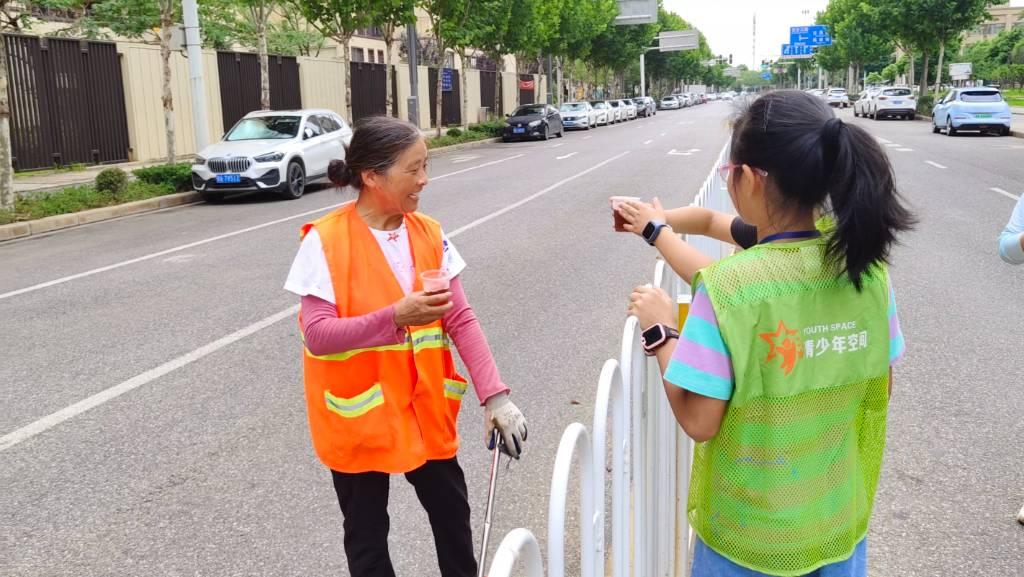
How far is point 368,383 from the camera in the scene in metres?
2.44

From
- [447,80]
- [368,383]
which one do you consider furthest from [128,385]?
[447,80]

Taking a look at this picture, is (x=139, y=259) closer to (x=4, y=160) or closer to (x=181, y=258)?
(x=181, y=258)

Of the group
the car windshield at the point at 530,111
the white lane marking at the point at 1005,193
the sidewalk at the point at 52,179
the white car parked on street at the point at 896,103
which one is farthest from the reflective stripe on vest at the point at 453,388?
the white car parked on street at the point at 896,103

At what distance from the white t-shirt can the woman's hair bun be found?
0.62 feet

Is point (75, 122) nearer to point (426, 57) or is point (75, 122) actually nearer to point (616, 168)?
point (616, 168)

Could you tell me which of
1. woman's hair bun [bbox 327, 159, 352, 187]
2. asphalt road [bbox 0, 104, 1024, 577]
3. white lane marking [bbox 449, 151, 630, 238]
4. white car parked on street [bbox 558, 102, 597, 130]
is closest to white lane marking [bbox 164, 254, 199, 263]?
asphalt road [bbox 0, 104, 1024, 577]

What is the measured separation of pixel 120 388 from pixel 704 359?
463 centimetres

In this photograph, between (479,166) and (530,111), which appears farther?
(530,111)

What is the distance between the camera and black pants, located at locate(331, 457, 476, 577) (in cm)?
256

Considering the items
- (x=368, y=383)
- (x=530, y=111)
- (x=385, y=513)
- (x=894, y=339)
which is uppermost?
(x=894, y=339)

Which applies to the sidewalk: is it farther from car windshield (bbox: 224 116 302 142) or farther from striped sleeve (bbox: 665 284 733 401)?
striped sleeve (bbox: 665 284 733 401)

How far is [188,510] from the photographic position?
12.5 feet

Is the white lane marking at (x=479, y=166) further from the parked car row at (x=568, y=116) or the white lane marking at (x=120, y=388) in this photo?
the white lane marking at (x=120, y=388)

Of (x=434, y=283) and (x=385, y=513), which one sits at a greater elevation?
(x=434, y=283)
